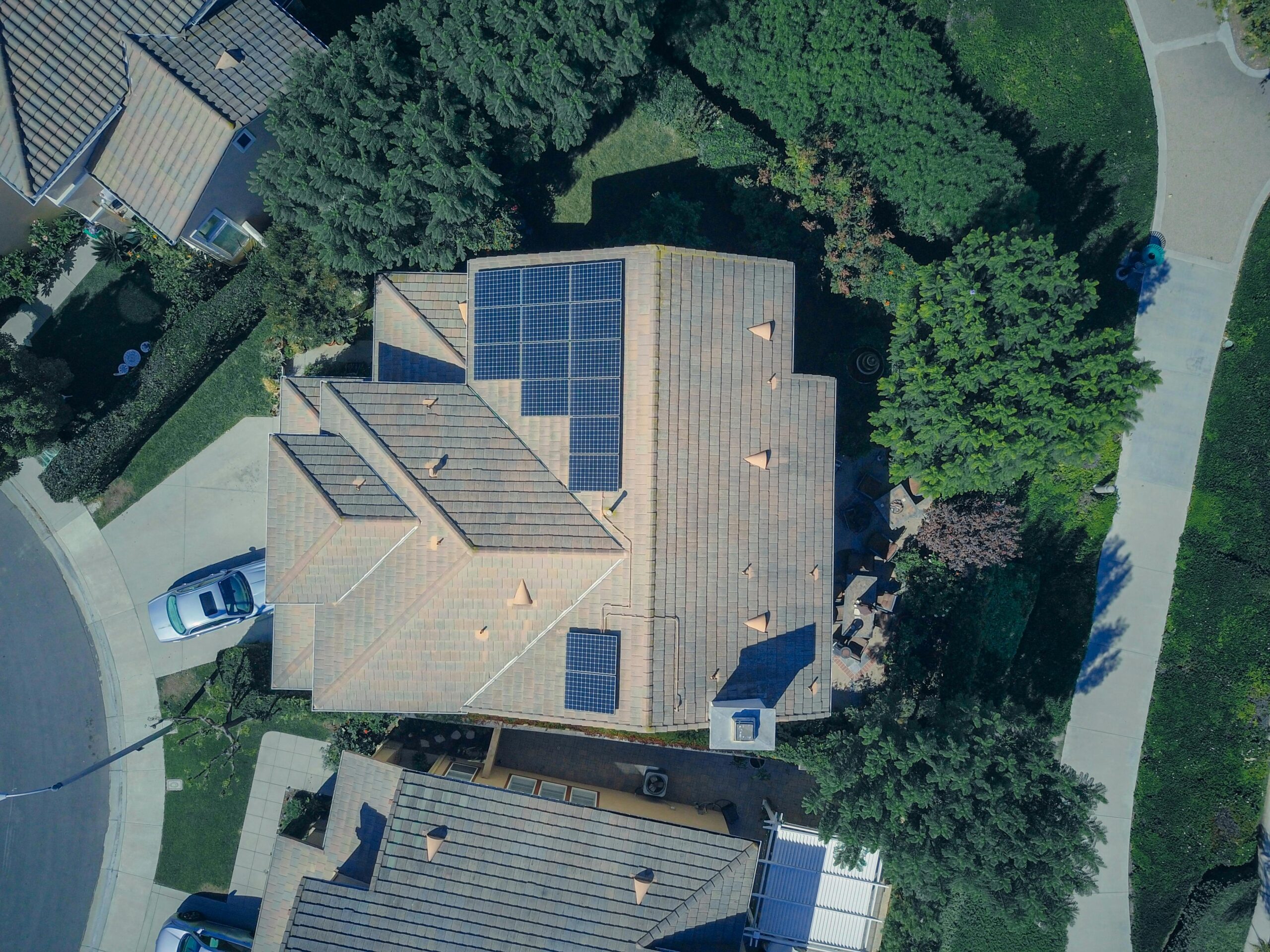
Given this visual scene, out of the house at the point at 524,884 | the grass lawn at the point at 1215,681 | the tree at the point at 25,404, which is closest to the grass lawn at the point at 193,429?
the tree at the point at 25,404

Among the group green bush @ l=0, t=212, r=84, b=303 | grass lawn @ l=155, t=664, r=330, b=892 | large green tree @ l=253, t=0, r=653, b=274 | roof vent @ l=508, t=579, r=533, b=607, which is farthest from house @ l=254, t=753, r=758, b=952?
green bush @ l=0, t=212, r=84, b=303

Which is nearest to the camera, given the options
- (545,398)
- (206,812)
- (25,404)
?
(545,398)

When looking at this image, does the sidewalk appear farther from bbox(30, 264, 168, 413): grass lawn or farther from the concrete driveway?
bbox(30, 264, 168, 413): grass lawn

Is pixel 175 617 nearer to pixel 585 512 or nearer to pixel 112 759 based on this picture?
pixel 112 759

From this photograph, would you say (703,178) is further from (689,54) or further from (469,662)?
(469,662)

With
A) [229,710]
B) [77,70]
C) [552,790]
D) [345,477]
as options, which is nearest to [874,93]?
[345,477]

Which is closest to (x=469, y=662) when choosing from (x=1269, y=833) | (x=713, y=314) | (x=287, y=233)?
(x=713, y=314)
